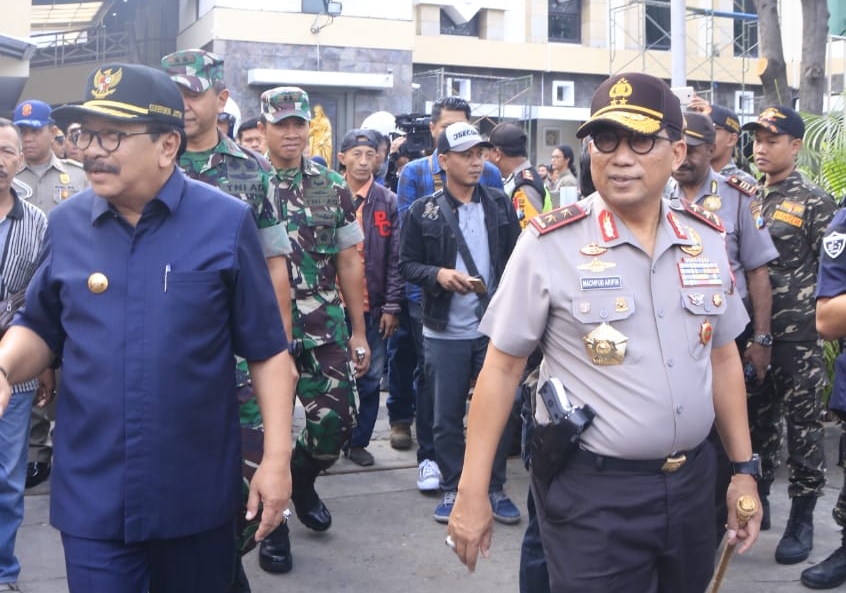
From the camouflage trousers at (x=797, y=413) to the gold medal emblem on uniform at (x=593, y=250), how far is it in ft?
9.73

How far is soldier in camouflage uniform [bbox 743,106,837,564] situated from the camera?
5.64 m

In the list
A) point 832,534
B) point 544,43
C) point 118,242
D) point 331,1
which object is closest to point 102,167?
point 118,242

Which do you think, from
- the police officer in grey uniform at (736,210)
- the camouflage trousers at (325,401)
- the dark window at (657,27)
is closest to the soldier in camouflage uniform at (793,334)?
the police officer in grey uniform at (736,210)

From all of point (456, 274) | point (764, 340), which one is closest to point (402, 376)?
point (456, 274)

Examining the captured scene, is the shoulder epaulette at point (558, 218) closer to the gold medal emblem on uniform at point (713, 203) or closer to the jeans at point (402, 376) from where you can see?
the gold medal emblem on uniform at point (713, 203)

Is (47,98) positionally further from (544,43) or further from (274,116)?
(274,116)

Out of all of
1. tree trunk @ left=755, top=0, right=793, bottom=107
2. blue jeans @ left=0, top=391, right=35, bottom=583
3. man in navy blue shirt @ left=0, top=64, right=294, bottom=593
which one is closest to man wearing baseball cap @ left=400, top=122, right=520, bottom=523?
blue jeans @ left=0, top=391, right=35, bottom=583

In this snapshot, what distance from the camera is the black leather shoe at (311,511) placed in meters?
5.75

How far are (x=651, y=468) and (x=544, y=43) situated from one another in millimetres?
23319

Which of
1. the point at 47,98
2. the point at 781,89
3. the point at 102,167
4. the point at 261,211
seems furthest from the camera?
the point at 47,98

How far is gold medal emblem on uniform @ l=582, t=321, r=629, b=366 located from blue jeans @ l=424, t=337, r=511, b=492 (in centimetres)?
299

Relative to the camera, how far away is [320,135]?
19.5 m

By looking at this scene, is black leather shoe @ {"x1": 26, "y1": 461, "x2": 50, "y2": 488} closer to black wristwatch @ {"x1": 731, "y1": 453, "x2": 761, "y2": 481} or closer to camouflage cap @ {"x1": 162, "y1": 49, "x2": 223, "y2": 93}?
camouflage cap @ {"x1": 162, "y1": 49, "x2": 223, "y2": 93}

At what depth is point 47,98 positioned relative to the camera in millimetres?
25203
